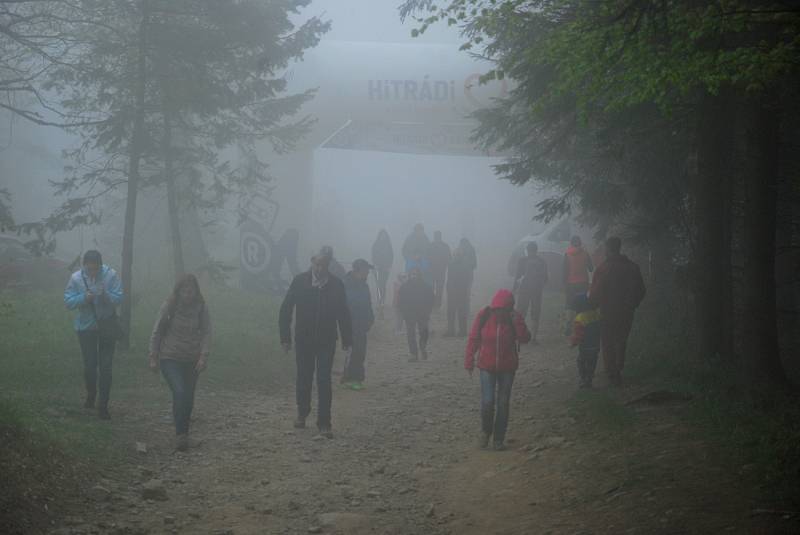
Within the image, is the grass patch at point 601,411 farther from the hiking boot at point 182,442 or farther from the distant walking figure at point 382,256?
the distant walking figure at point 382,256

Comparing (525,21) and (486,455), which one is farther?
(525,21)

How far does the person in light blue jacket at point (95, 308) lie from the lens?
1058 centimetres

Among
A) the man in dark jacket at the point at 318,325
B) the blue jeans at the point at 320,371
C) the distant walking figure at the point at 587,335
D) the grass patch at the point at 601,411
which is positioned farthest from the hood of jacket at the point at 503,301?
the distant walking figure at the point at 587,335

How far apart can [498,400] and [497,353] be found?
0.60m

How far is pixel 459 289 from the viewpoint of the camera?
63.5 feet

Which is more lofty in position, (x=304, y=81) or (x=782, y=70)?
(x=304, y=81)

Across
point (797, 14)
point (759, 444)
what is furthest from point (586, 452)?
point (797, 14)

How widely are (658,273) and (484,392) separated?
32.4 ft

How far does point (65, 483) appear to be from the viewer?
7.82 metres

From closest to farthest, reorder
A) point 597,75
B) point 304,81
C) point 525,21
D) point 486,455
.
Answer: point 597,75
point 486,455
point 525,21
point 304,81

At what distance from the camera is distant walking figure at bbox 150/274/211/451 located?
9594 millimetres

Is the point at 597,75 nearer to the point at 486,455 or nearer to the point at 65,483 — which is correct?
the point at 486,455

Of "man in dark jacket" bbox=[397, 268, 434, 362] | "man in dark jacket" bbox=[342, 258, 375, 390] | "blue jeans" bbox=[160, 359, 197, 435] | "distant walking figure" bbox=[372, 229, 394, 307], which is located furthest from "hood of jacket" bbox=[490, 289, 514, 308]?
"distant walking figure" bbox=[372, 229, 394, 307]

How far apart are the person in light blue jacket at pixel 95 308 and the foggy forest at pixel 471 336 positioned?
3cm
